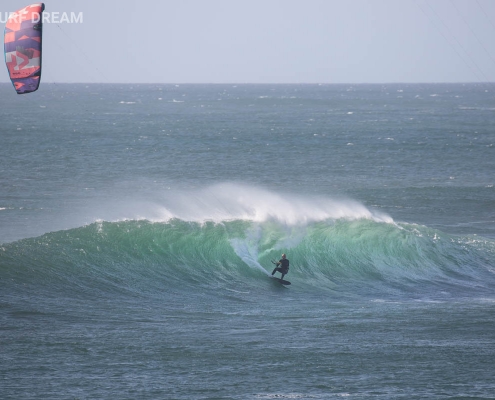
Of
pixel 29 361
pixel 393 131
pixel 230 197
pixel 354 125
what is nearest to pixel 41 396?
pixel 29 361

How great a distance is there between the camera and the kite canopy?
61.4 ft

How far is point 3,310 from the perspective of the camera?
13.6 m

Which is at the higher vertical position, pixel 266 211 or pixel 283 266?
pixel 266 211

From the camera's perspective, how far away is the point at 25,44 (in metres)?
18.8

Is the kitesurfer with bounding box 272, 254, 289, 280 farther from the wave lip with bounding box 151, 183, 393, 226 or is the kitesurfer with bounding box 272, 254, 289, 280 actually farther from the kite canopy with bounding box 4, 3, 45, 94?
the kite canopy with bounding box 4, 3, 45, 94

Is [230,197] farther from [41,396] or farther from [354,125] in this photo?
[354,125]

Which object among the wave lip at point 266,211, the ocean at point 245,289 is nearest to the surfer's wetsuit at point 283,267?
the ocean at point 245,289

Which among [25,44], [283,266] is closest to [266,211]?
[283,266]

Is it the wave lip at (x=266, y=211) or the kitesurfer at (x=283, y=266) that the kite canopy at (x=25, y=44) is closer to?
the wave lip at (x=266, y=211)

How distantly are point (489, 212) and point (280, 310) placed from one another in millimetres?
17228

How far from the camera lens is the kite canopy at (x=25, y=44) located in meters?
18.7

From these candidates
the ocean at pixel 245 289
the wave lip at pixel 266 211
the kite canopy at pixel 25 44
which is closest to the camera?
the ocean at pixel 245 289

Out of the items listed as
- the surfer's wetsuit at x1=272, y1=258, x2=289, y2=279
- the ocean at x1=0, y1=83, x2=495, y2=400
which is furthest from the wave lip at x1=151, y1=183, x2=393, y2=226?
the surfer's wetsuit at x1=272, y1=258, x2=289, y2=279

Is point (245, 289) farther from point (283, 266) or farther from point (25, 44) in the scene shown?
point (25, 44)
